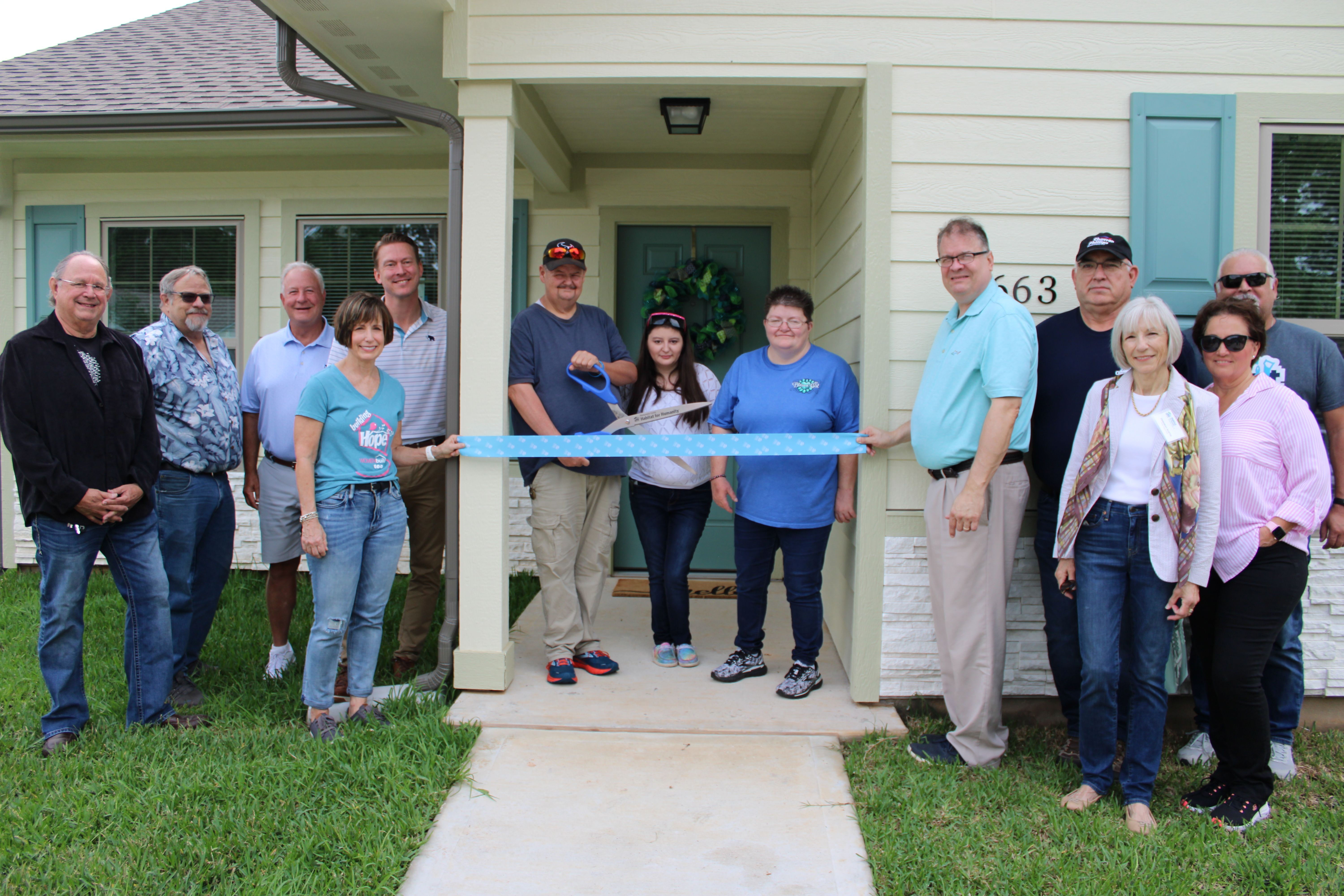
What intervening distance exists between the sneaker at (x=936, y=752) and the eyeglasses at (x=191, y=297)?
306 cm

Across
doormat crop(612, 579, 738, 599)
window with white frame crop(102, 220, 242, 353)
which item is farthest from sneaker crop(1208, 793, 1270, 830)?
window with white frame crop(102, 220, 242, 353)

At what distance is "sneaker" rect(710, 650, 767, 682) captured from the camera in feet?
11.2

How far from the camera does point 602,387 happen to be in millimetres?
3398

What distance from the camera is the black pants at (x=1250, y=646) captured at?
242 cm

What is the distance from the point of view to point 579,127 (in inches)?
173

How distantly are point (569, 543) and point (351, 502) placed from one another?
36.5 inches

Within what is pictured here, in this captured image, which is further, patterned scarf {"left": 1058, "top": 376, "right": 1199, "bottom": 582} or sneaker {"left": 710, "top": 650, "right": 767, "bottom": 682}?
sneaker {"left": 710, "top": 650, "right": 767, "bottom": 682}

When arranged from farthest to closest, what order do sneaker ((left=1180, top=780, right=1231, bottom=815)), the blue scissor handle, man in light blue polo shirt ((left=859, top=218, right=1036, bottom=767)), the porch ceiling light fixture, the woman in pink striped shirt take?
the porch ceiling light fixture, the blue scissor handle, man in light blue polo shirt ((left=859, top=218, right=1036, bottom=767)), sneaker ((left=1180, top=780, right=1231, bottom=815)), the woman in pink striped shirt

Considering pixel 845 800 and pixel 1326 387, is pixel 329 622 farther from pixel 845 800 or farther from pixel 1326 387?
pixel 1326 387

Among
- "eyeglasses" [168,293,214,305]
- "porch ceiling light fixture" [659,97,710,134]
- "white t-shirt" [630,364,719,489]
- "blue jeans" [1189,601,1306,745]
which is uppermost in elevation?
"porch ceiling light fixture" [659,97,710,134]

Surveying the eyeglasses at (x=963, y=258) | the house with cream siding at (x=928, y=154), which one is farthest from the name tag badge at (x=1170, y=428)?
the house with cream siding at (x=928, y=154)

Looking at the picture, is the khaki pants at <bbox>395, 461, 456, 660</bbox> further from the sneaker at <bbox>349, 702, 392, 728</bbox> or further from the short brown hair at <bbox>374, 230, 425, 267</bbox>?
the short brown hair at <bbox>374, 230, 425, 267</bbox>

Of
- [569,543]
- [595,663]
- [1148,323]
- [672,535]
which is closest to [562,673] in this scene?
[595,663]

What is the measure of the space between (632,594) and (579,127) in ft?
8.37
